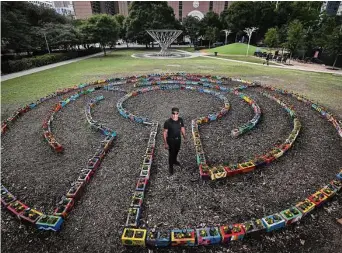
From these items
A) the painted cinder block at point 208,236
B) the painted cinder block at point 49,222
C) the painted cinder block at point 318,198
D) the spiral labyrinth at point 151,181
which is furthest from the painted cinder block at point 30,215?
the painted cinder block at point 318,198

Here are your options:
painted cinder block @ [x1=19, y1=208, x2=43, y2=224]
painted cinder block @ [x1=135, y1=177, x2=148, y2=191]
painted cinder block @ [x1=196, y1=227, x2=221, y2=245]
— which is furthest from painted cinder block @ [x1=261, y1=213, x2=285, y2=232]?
painted cinder block @ [x1=19, y1=208, x2=43, y2=224]

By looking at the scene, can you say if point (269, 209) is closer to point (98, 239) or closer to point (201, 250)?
point (201, 250)

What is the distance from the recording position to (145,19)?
59.2m

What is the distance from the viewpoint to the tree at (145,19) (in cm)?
5844

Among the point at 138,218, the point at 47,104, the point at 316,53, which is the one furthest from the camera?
the point at 316,53

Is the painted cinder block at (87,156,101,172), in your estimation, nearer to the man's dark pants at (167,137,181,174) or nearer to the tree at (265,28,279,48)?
the man's dark pants at (167,137,181,174)

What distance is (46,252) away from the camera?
14.5ft

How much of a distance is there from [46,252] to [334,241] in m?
6.51

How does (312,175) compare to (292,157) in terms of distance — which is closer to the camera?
(312,175)

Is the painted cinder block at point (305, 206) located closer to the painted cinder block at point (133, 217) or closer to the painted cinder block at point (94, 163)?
the painted cinder block at point (133, 217)

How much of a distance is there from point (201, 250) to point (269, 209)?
226cm

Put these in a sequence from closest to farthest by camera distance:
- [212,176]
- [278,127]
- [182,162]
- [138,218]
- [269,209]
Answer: [138,218]
[269,209]
[212,176]
[182,162]
[278,127]

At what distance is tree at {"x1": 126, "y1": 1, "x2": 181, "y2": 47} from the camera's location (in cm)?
5844

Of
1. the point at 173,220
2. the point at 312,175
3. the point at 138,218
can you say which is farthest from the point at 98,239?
the point at 312,175
